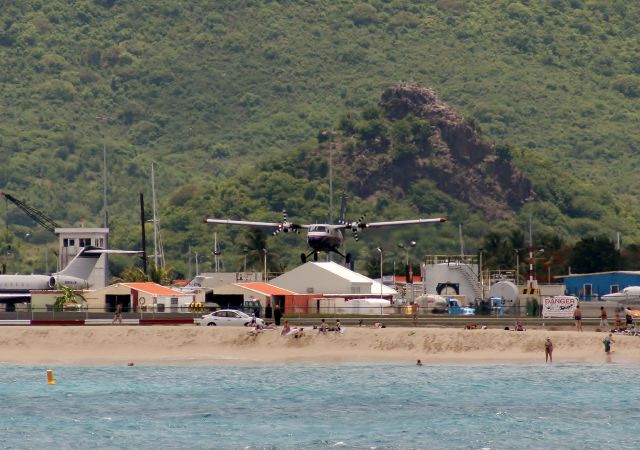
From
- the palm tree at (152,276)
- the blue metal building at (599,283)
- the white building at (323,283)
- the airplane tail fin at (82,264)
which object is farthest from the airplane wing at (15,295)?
the blue metal building at (599,283)

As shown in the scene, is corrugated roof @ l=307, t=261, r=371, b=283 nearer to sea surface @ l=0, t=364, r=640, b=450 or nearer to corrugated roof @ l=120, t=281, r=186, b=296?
corrugated roof @ l=120, t=281, r=186, b=296

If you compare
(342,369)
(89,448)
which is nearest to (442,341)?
(342,369)

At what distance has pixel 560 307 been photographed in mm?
104500

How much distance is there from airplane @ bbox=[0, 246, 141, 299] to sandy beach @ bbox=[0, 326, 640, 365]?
116 ft

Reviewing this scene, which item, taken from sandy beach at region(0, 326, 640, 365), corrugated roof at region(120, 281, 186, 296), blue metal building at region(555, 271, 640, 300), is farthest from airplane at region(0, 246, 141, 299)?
blue metal building at region(555, 271, 640, 300)

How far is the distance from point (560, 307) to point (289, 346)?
24151 mm

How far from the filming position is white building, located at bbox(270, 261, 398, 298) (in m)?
132

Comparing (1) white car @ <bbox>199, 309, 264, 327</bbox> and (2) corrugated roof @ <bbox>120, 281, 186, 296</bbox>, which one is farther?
(2) corrugated roof @ <bbox>120, 281, 186, 296</bbox>

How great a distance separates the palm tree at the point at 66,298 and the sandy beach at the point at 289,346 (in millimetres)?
19831

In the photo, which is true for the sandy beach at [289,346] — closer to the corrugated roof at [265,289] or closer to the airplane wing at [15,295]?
the corrugated roof at [265,289]

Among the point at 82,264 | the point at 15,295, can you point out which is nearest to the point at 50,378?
the point at 15,295

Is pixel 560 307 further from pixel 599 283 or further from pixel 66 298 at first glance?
pixel 599 283

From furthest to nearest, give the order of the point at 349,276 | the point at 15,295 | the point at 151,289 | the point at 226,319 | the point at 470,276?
the point at 470,276, the point at 349,276, the point at 15,295, the point at 151,289, the point at 226,319

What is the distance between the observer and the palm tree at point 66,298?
11569 cm
